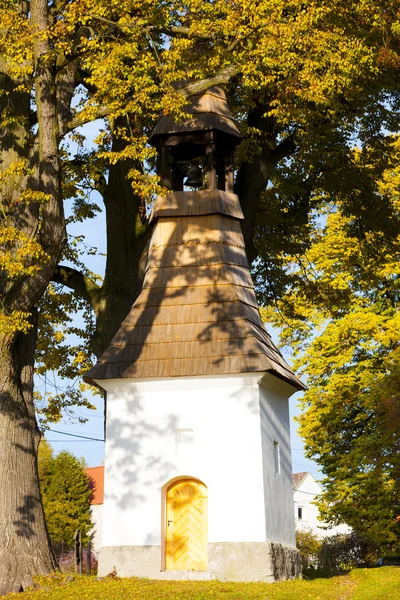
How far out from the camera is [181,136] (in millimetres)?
19188

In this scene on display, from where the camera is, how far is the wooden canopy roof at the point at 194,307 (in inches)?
644

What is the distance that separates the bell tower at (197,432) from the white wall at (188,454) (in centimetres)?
2

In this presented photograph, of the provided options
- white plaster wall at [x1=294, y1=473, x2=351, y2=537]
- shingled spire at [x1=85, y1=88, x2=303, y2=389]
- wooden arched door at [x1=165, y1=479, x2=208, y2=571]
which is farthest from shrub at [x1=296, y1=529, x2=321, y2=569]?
wooden arched door at [x1=165, y1=479, x2=208, y2=571]

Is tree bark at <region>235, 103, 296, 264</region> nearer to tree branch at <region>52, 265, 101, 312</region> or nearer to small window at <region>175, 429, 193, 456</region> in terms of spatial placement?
tree branch at <region>52, 265, 101, 312</region>

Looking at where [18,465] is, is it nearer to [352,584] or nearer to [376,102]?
[352,584]

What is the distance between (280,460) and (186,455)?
7.47 ft

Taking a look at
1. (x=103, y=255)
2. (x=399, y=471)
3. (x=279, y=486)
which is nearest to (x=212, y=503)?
(x=279, y=486)

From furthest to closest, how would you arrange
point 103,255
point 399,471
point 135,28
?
1. point 103,255
2. point 399,471
3. point 135,28

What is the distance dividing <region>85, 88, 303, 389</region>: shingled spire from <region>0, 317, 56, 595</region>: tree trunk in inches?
59.3

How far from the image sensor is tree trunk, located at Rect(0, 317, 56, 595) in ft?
A: 48.5

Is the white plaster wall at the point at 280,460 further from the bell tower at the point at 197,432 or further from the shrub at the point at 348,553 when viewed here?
the shrub at the point at 348,553

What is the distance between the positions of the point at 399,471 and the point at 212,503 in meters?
9.75

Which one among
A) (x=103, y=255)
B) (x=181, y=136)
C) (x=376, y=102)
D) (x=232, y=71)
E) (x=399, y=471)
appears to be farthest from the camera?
(x=103, y=255)

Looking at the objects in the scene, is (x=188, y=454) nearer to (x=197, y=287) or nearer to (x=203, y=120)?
(x=197, y=287)
